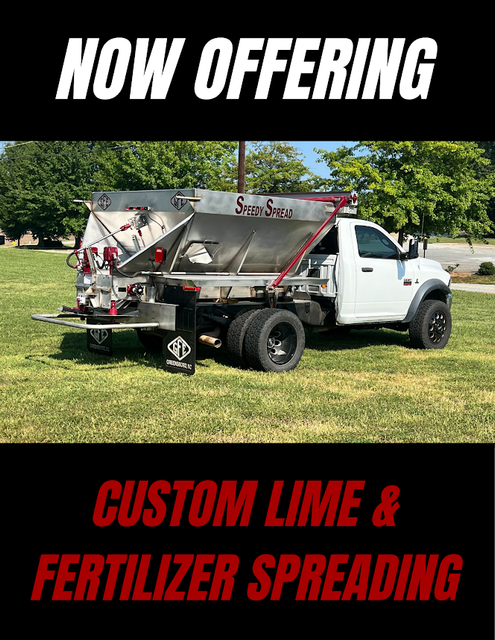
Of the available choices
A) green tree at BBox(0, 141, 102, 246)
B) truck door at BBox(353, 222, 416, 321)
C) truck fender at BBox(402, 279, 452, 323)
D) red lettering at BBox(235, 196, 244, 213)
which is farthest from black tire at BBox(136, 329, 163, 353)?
green tree at BBox(0, 141, 102, 246)

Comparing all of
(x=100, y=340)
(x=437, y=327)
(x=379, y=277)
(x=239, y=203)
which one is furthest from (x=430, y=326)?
(x=100, y=340)

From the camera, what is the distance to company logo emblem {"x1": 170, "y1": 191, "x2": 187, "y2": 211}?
820 centimetres

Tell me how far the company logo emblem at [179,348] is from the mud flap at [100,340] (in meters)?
1.05

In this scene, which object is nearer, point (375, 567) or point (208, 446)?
point (375, 567)

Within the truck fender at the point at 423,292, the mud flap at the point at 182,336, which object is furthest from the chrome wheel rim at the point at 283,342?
the truck fender at the point at 423,292

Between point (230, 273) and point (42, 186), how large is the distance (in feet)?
189

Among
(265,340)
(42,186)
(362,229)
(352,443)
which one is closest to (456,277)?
(362,229)

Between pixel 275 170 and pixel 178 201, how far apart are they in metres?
26.6

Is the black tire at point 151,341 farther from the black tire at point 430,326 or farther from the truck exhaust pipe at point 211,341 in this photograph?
the black tire at point 430,326

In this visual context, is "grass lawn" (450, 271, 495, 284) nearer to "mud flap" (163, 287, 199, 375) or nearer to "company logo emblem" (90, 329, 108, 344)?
"company logo emblem" (90, 329, 108, 344)

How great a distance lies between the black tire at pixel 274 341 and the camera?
8.86 meters

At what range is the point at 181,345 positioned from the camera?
842 cm

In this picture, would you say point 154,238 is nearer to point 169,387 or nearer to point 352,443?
point 169,387

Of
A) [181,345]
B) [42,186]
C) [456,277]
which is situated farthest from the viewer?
[42,186]
